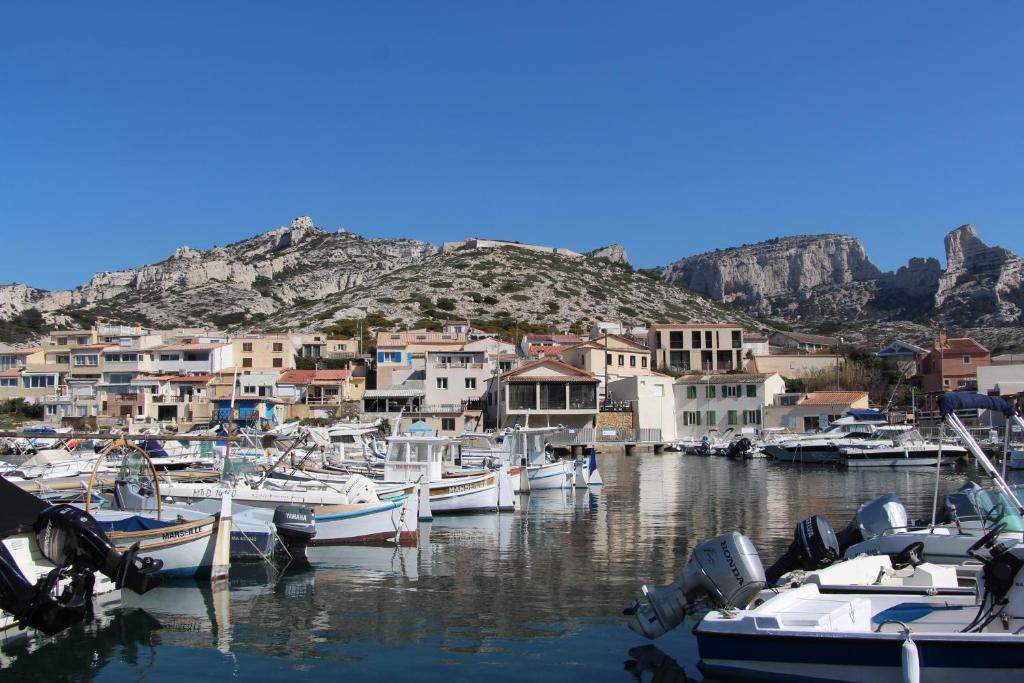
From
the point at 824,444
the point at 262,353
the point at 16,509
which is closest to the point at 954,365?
the point at 824,444

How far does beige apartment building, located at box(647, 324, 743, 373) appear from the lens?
90.6m

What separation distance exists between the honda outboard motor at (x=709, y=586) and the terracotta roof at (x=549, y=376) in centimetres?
5617

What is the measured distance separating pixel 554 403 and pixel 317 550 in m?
48.6

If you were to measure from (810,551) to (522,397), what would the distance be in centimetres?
5519

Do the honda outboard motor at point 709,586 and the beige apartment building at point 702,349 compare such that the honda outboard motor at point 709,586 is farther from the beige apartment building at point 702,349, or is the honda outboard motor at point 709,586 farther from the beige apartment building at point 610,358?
the beige apartment building at point 702,349

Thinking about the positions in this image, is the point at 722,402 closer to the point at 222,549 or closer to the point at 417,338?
the point at 417,338

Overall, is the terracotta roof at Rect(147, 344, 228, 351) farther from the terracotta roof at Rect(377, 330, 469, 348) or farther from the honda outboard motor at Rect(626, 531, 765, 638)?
the honda outboard motor at Rect(626, 531, 765, 638)

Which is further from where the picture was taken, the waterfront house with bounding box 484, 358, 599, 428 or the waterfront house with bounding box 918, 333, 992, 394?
the waterfront house with bounding box 918, 333, 992, 394

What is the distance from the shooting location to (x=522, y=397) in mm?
69250

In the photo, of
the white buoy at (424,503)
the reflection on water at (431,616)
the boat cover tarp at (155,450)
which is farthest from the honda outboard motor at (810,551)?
the boat cover tarp at (155,450)

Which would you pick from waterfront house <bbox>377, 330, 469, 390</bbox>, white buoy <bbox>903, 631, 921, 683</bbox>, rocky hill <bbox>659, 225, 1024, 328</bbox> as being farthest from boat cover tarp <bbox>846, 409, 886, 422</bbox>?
rocky hill <bbox>659, 225, 1024, 328</bbox>

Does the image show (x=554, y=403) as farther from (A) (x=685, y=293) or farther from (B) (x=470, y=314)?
(A) (x=685, y=293)

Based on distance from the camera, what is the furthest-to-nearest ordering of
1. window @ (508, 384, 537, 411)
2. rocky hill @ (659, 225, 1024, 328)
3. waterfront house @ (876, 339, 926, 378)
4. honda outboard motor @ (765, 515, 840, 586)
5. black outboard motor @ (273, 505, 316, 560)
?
rocky hill @ (659, 225, 1024, 328) < waterfront house @ (876, 339, 926, 378) < window @ (508, 384, 537, 411) < black outboard motor @ (273, 505, 316, 560) < honda outboard motor @ (765, 515, 840, 586)

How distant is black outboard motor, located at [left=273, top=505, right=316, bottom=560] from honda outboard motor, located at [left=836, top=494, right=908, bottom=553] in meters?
11.4
